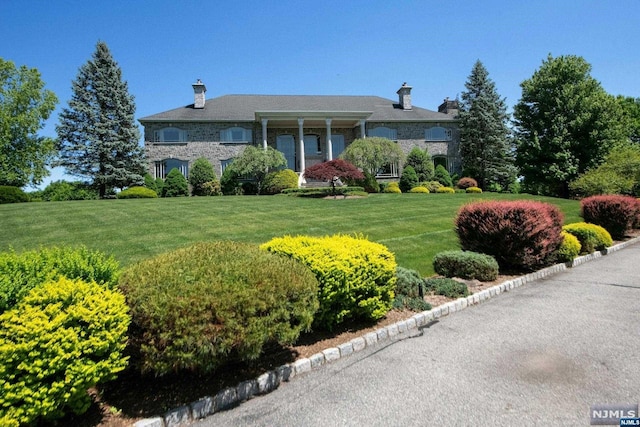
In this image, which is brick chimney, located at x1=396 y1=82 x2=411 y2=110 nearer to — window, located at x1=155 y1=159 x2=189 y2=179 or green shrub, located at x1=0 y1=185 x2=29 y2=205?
window, located at x1=155 y1=159 x2=189 y2=179

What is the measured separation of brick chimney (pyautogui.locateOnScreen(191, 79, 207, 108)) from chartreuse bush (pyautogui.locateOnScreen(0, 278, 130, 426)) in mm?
31420

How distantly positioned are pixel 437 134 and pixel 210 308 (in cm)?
3453

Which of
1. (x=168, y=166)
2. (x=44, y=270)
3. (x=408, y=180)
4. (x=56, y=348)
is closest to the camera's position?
(x=56, y=348)

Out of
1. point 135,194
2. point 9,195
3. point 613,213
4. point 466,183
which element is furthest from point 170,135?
point 613,213

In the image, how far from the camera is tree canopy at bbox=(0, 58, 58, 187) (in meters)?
28.0

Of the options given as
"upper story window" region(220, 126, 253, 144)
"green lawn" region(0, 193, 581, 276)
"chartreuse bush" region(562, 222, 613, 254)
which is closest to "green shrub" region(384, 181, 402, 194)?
"green lawn" region(0, 193, 581, 276)

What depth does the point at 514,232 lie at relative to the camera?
296 inches

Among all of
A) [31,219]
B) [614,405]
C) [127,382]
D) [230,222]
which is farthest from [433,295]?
[31,219]

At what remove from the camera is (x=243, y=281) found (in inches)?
133

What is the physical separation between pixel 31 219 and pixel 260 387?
1183 centimetres

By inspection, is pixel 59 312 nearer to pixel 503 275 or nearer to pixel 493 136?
pixel 503 275

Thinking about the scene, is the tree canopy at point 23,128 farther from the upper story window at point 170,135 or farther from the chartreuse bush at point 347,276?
the chartreuse bush at point 347,276

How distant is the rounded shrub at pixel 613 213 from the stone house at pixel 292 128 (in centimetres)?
1846

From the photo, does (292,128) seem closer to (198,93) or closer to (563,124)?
(198,93)
